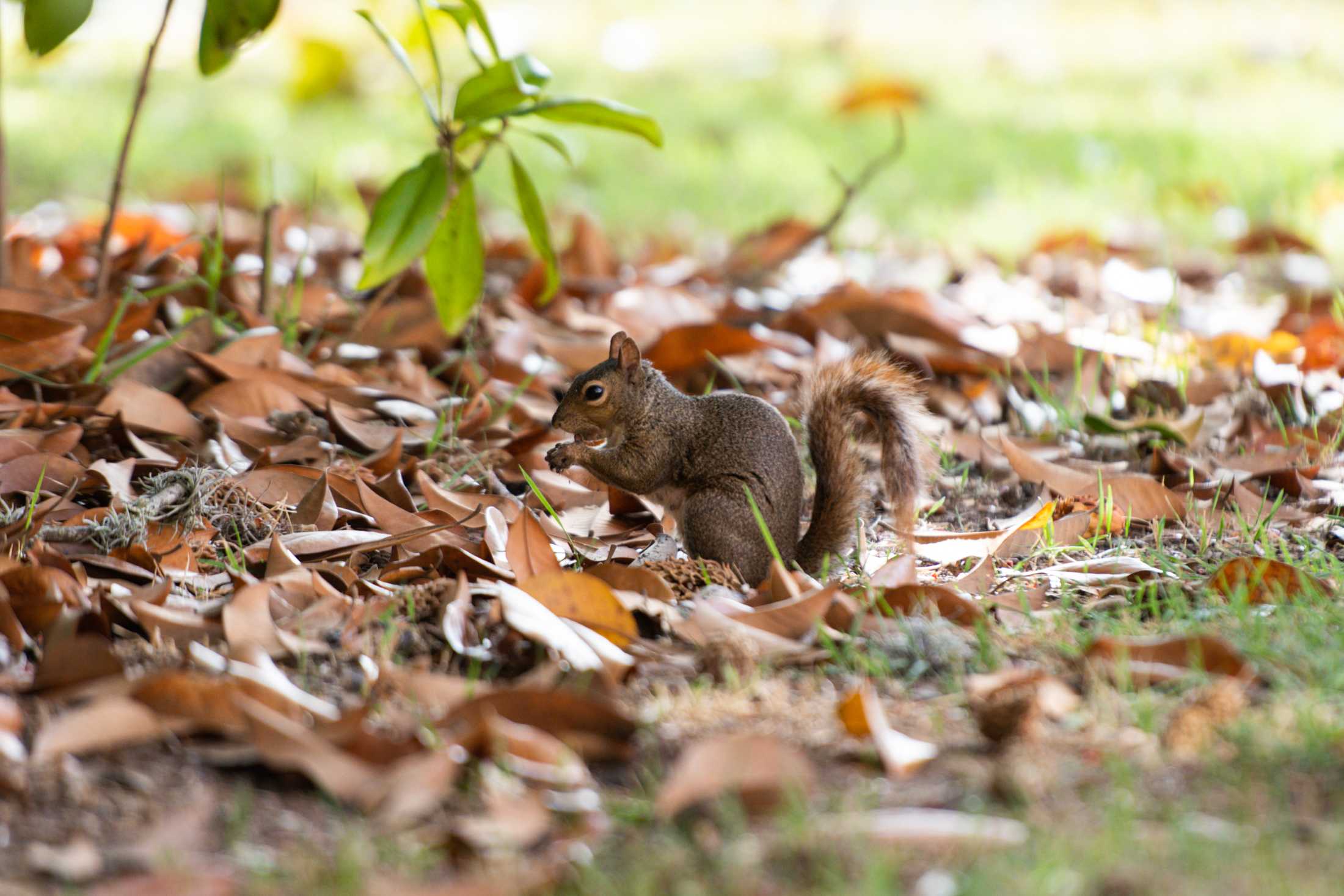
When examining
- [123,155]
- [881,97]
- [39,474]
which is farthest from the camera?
[881,97]

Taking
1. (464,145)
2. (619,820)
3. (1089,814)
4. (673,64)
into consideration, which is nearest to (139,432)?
(464,145)

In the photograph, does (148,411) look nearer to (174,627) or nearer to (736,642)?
(174,627)

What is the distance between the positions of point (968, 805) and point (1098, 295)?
12.1 ft

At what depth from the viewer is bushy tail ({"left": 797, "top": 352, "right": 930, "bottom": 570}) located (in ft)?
9.35

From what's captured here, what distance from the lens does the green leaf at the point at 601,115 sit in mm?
3105

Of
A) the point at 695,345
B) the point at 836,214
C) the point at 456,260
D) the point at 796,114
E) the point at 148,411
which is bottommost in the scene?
the point at 796,114

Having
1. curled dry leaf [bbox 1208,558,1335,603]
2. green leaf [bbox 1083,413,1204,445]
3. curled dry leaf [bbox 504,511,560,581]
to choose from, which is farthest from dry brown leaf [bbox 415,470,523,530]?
green leaf [bbox 1083,413,1204,445]

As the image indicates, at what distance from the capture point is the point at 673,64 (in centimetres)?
1016

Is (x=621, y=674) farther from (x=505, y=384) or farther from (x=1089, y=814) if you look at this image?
(x=505, y=384)

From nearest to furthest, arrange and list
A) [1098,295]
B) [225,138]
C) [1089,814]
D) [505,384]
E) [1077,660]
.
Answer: [1089,814] → [1077,660] → [505,384] → [1098,295] → [225,138]

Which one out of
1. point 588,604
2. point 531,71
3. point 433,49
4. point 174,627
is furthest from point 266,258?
point 588,604

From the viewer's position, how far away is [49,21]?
268 centimetres

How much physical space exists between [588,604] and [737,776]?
0.66 metres

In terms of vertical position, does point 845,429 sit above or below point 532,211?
below
